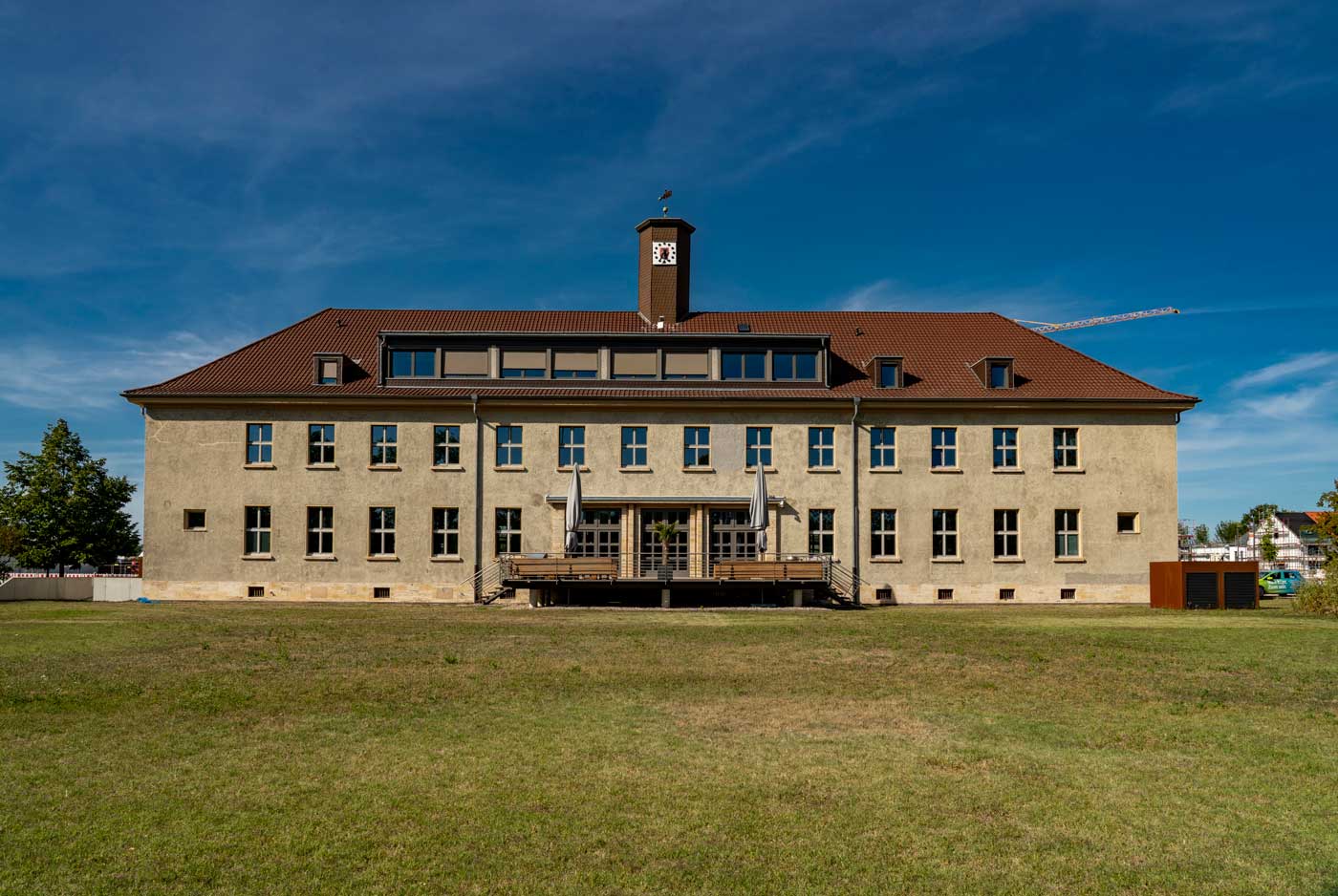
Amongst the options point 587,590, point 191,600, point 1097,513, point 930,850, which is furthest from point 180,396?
point 930,850

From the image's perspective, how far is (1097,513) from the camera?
38219mm

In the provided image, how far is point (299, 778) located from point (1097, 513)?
117 feet

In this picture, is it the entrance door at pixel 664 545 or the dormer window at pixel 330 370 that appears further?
the dormer window at pixel 330 370

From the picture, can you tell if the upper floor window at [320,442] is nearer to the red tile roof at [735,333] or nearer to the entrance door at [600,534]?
the red tile roof at [735,333]

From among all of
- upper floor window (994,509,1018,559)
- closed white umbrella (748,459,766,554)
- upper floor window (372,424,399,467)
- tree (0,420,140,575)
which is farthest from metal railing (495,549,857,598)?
tree (0,420,140,575)

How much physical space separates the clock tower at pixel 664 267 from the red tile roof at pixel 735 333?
0.74 m

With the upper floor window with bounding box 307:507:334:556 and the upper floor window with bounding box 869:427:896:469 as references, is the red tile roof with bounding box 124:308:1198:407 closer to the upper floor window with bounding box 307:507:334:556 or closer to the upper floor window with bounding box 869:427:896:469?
the upper floor window with bounding box 869:427:896:469

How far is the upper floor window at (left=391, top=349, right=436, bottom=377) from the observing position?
3834 centimetres

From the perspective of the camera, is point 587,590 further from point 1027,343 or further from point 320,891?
point 320,891

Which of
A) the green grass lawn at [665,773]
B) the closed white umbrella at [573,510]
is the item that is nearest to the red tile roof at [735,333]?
the closed white umbrella at [573,510]

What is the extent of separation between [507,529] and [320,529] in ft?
22.7

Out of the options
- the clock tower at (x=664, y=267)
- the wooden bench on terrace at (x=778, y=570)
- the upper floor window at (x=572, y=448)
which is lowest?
the wooden bench on terrace at (x=778, y=570)

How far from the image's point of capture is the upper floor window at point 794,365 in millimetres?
38625

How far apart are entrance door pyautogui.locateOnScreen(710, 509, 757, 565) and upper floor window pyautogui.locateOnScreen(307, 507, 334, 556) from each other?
554 inches
